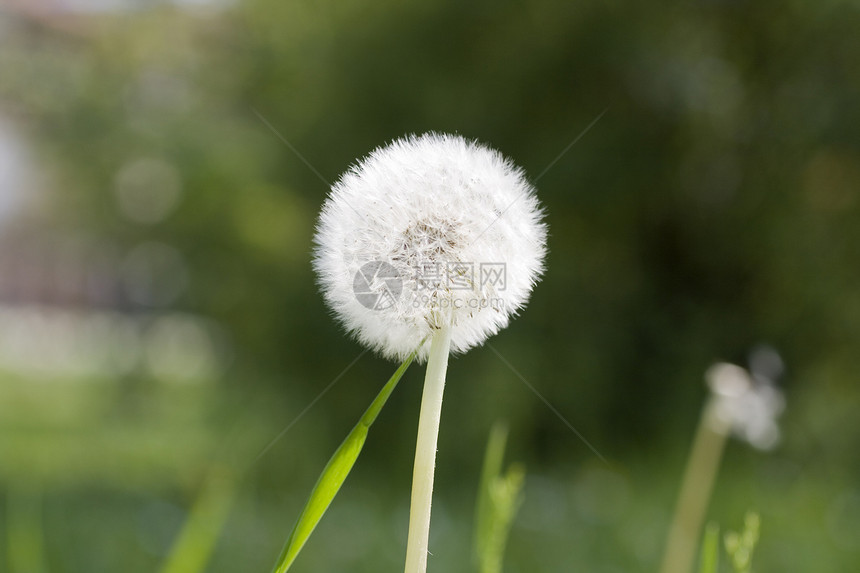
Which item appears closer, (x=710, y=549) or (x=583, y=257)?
(x=710, y=549)

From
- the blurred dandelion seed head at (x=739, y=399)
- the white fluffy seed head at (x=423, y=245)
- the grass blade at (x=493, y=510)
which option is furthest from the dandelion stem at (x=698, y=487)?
the white fluffy seed head at (x=423, y=245)

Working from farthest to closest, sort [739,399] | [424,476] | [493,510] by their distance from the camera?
1. [739,399]
2. [493,510]
3. [424,476]

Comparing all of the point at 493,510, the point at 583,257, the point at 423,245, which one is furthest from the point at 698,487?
the point at 423,245

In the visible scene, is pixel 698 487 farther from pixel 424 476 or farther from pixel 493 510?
pixel 424 476

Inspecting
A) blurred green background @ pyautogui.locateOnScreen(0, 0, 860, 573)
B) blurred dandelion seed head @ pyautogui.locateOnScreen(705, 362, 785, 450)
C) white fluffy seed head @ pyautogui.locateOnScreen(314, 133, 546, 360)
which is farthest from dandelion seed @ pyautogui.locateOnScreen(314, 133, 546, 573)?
blurred green background @ pyautogui.locateOnScreen(0, 0, 860, 573)

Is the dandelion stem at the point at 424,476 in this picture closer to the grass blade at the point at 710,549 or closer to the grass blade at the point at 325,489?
the grass blade at the point at 325,489

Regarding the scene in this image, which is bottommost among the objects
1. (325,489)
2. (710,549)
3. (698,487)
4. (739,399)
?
(325,489)

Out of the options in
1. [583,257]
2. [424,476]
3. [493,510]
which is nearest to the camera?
[424,476]

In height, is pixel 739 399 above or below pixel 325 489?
above

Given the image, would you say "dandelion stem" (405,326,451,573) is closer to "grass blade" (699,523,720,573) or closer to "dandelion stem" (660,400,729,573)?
"grass blade" (699,523,720,573)

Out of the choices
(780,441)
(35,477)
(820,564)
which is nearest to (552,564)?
(820,564)
